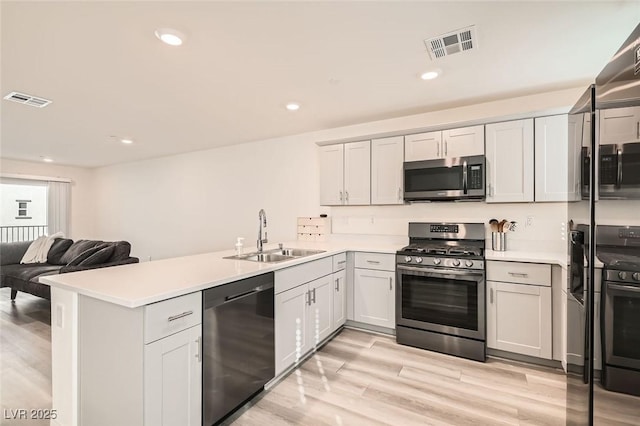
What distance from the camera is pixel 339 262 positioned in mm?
3146

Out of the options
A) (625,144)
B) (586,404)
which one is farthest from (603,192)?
(586,404)

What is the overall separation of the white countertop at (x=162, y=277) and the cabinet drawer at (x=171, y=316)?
0.04 m

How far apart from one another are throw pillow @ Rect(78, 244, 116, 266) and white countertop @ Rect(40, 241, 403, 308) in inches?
89.9

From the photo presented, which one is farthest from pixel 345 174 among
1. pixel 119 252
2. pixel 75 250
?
pixel 75 250

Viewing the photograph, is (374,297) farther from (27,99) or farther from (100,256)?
(27,99)

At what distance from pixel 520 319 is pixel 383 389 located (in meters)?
1.38

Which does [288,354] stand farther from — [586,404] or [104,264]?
[104,264]

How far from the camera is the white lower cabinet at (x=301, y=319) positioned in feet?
7.39

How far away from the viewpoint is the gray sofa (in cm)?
373

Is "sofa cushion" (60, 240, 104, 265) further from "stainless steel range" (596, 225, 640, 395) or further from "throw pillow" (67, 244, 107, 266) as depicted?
"stainless steel range" (596, 225, 640, 395)

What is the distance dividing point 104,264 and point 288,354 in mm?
3058

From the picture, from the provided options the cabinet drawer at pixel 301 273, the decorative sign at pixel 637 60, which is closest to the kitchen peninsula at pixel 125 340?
the cabinet drawer at pixel 301 273

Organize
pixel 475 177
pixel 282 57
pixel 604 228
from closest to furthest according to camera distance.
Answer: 1. pixel 604 228
2. pixel 282 57
3. pixel 475 177

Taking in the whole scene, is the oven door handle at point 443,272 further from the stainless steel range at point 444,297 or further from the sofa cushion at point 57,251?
the sofa cushion at point 57,251
